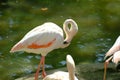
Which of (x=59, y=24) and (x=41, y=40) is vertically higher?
(x=41, y=40)

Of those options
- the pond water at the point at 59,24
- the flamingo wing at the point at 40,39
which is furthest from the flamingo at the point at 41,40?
the pond water at the point at 59,24

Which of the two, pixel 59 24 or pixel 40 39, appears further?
pixel 59 24

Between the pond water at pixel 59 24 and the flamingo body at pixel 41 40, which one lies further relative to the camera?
the pond water at pixel 59 24

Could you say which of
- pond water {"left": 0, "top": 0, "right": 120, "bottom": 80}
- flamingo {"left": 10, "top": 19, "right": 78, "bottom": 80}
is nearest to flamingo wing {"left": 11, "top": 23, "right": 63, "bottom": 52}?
flamingo {"left": 10, "top": 19, "right": 78, "bottom": 80}

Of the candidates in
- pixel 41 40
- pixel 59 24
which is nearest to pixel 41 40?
pixel 41 40

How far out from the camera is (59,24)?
373 inches

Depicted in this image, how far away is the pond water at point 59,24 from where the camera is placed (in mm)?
7790

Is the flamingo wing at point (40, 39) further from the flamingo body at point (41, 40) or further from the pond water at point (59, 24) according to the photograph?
the pond water at point (59, 24)

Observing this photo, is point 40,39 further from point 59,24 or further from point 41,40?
point 59,24

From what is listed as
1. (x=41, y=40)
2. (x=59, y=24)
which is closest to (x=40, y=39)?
(x=41, y=40)

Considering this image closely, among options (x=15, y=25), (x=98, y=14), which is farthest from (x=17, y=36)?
(x=98, y=14)

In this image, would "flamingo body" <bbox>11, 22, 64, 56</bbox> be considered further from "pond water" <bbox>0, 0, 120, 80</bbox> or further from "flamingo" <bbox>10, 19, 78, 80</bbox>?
"pond water" <bbox>0, 0, 120, 80</bbox>

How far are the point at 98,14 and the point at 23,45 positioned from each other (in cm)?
453

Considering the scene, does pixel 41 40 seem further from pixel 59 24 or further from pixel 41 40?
pixel 59 24
